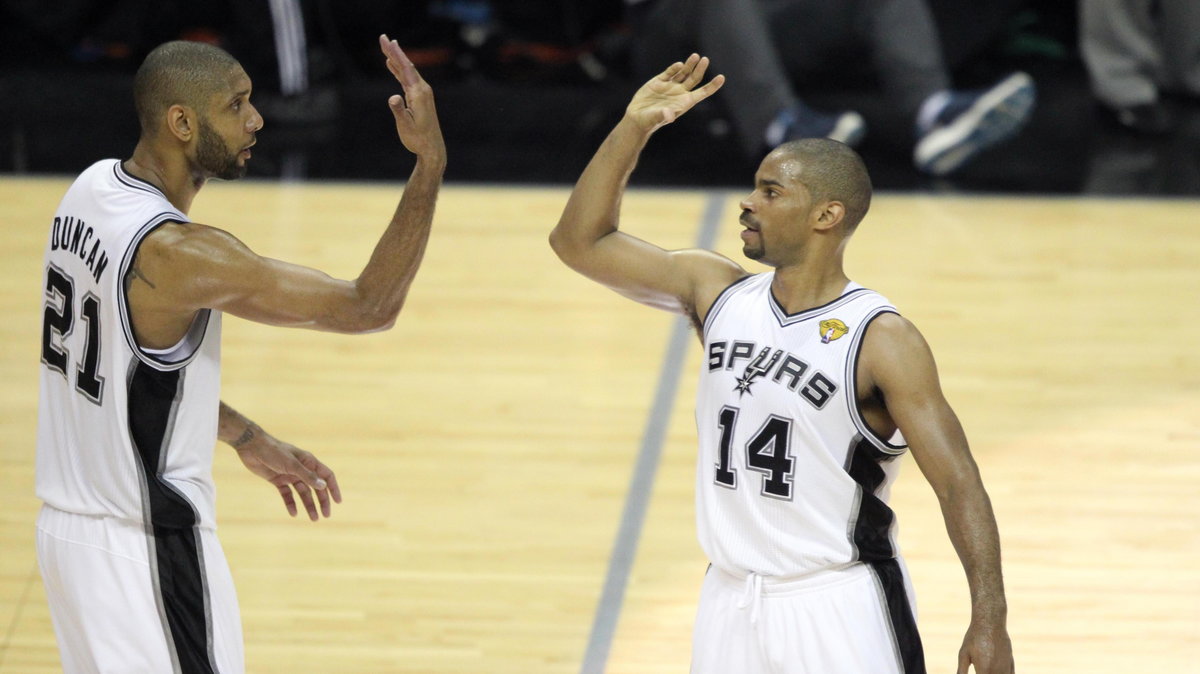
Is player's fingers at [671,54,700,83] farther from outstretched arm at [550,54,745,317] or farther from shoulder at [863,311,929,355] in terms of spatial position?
shoulder at [863,311,929,355]

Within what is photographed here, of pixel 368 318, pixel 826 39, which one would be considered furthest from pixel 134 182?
pixel 826 39

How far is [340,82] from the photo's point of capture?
1013 cm

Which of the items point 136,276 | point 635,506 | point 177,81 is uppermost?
point 177,81

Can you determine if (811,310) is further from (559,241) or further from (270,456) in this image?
(270,456)

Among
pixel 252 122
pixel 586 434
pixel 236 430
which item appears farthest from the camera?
pixel 586 434

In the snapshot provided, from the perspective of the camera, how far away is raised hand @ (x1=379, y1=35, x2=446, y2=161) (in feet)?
10.8

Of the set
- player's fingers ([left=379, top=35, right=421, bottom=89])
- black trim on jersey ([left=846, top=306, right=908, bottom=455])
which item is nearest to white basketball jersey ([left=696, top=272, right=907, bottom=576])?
black trim on jersey ([left=846, top=306, right=908, bottom=455])

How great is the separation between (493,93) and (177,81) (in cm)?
663

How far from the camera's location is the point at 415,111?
10.8ft

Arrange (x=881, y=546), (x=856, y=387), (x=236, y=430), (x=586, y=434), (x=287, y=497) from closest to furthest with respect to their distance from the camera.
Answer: (x=856, y=387) → (x=881, y=546) → (x=236, y=430) → (x=287, y=497) → (x=586, y=434)

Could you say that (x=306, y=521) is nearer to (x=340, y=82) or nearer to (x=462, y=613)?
(x=462, y=613)

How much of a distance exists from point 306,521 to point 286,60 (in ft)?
15.1

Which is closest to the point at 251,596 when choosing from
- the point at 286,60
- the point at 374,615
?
the point at 374,615

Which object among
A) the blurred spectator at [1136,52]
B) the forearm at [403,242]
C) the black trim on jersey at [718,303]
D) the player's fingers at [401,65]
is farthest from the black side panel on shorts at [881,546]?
the blurred spectator at [1136,52]
